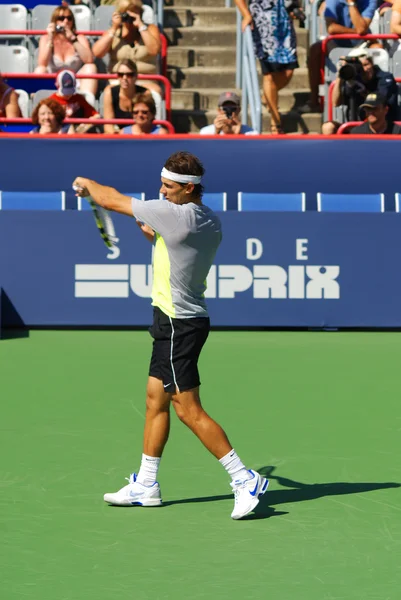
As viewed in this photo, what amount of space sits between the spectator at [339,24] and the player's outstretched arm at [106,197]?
1033cm

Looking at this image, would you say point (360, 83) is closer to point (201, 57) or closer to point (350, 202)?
point (350, 202)

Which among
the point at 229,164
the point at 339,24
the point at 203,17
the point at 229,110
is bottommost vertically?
the point at 229,164

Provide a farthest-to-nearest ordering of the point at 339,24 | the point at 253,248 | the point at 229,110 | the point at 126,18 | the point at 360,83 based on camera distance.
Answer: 1. the point at 339,24
2. the point at 126,18
3. the point at 360,83
4. the point at 229,110
5. the point at 253,248

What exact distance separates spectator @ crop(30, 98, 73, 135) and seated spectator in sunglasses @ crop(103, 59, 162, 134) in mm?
853

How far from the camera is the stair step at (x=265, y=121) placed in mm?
15516

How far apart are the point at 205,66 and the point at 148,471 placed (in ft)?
37.6

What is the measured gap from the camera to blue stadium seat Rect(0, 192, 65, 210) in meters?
12.8

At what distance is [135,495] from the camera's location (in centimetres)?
580

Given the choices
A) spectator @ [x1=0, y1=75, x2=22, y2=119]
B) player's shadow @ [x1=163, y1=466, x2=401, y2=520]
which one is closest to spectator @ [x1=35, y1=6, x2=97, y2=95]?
spectator @ [x1=0, y1=75, x2=22, y2=119]

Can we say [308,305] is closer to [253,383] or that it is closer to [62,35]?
[253,383]

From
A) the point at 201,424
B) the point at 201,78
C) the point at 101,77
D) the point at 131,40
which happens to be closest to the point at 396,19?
the point at 201,78

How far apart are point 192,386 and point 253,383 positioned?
12.0 ft

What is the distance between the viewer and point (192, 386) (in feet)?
18.6

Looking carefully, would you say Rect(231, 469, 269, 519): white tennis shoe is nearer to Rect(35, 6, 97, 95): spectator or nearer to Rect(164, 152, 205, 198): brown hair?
Rect(164, 152, 205, 198): brown hair
